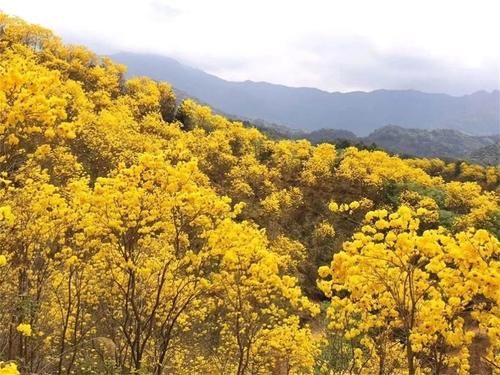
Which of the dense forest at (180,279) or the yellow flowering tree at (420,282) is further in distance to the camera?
the dense forest at (180,279)

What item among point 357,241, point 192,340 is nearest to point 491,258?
point 357,241

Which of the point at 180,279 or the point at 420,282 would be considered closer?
the point at 420,282

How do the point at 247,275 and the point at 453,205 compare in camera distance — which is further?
the point at 453,205

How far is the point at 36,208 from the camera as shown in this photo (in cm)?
1145

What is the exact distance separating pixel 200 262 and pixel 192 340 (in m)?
8.39

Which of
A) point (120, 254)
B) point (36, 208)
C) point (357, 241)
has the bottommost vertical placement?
point (120, 254)

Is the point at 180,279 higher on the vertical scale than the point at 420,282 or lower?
lower

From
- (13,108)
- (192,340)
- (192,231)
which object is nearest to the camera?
(13,108)

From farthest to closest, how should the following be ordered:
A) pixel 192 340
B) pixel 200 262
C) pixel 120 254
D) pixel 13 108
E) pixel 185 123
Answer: pixel 185 123, pixel 192 340, pixel 120 254, pixel 200 262, pixel 13 108

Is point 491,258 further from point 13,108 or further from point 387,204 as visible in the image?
point 387,204

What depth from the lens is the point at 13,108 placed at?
8.77 metres

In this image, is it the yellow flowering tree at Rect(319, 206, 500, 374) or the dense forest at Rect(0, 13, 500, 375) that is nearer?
the yellow flowering tree at Rect(319, 206, 500, 374)

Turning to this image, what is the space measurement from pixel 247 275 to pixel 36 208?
496 cm

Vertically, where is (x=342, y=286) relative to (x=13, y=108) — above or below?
below
